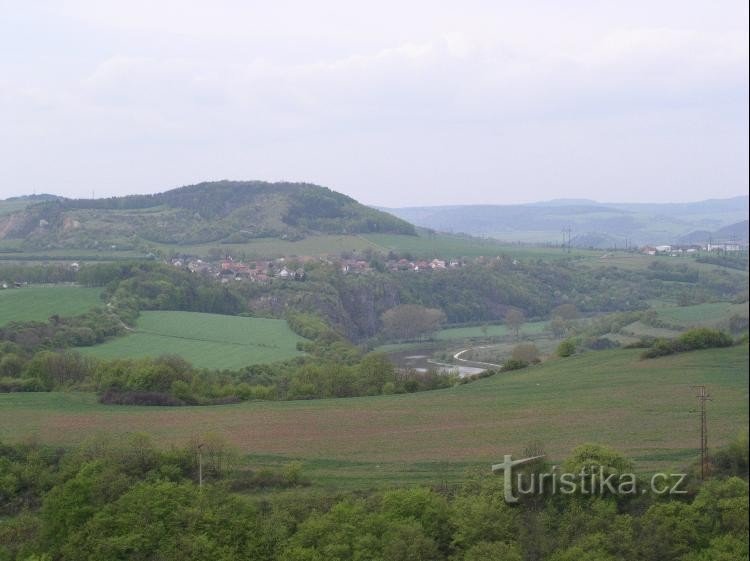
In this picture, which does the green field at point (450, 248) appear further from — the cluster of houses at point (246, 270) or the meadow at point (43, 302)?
the meadow at point (43, 302)

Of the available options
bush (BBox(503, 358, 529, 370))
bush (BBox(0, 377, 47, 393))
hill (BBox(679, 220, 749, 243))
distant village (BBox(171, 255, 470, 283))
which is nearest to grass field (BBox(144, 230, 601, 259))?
distant village (BBox(171, 255, 470, 283))

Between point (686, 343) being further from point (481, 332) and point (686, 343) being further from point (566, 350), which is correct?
point (481, 332)

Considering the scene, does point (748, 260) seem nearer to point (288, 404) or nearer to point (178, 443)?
point (178, 443)

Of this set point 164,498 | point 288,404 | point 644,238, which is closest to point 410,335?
point 288,404

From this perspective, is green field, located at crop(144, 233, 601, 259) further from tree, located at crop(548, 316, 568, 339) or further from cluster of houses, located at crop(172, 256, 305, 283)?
tree, located at crop(548, 316, 568, 339)

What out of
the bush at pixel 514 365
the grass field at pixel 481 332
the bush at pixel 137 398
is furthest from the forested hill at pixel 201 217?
the bush at pixel 514 365

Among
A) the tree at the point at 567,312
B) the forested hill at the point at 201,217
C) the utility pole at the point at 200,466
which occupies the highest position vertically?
the forested hill at the point at 201,217
